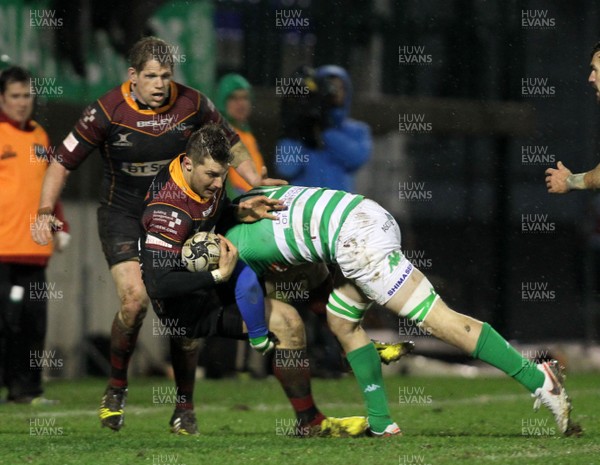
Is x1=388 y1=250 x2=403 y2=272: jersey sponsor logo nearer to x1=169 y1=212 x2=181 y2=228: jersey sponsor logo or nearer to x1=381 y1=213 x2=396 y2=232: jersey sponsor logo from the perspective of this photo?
x1=381 y1=213 x2=396 y2=232: jersey sponsor logo

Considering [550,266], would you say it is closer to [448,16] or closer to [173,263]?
[448,16]

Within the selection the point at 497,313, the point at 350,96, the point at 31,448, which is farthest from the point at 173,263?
the point at 497,313

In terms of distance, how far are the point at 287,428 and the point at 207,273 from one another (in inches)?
56.8

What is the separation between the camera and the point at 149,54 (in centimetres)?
782

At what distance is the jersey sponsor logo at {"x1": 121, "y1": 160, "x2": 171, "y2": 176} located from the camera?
8156mm

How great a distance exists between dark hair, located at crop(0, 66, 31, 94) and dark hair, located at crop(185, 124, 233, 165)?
366cm

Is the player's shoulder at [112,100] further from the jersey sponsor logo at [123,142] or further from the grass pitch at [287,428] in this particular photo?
the grass pitch at [287,428]

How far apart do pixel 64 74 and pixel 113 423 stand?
517 centimetres

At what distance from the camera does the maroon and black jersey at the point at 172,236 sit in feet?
23.2

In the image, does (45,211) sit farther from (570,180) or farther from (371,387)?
(570,180)

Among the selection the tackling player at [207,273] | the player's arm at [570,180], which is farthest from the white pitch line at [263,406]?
the player's arm at [570,180]

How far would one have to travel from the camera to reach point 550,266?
13.8 m

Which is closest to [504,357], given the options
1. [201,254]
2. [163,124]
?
[201,254]

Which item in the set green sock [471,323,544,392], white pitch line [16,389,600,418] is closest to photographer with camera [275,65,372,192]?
white pitch line [16,389,600,418]
